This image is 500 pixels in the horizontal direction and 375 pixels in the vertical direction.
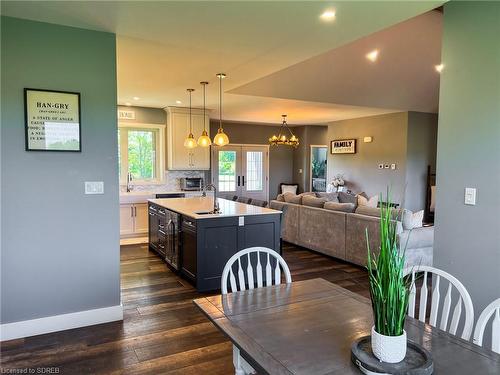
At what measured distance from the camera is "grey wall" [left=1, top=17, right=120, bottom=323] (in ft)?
9.75

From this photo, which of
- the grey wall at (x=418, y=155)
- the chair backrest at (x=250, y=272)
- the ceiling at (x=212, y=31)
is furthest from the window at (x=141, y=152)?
the chair backrest at (x=250, y=272)

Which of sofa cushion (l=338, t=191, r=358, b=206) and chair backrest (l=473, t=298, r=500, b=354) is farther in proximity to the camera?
sofa cushion (l=338, t=191, r=358, b=206)

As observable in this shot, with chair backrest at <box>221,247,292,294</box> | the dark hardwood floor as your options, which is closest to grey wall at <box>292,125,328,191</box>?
the dark hardwood floor

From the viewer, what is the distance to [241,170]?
10.7m

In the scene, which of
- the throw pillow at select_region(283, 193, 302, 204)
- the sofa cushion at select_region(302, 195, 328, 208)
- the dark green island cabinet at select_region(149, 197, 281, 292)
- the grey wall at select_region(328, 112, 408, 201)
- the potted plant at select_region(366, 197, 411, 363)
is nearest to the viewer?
the potted plant at select_region(366, 197, 411, 363)

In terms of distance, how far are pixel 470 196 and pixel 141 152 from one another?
641 centimetres

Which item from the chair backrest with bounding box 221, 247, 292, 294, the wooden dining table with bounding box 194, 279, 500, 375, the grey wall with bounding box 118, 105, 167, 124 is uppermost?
the grey wall with bounding box 118, 105, 167, 124

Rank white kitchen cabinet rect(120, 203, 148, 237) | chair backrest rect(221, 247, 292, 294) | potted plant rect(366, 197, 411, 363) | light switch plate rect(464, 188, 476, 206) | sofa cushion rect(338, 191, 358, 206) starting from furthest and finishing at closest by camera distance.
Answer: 1. sofa cushion rect(338, 191, 358, 206)
2. white kitchen cabinet rect(120, 203, 148, 237)
3. light switch plate rect(464, 188, 476, 206)
4. chair backrest rect(221, 247, 292, 294)
5. potted plant rect(366, 197, 411, 363)

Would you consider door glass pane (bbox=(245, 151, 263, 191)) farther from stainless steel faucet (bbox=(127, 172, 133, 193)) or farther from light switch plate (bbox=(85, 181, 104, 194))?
light switch plate (bbox=(85, 181, 104, 194))

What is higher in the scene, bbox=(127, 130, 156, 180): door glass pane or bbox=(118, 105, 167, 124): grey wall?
bbox=(118, 105, 167, 124): grey wall

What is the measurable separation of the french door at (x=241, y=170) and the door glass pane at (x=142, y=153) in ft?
8.49

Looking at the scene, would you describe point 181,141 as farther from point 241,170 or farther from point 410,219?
point 410,219

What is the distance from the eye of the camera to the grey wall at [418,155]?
25.9 ft

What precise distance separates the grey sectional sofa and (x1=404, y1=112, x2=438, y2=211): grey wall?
3142 mm
